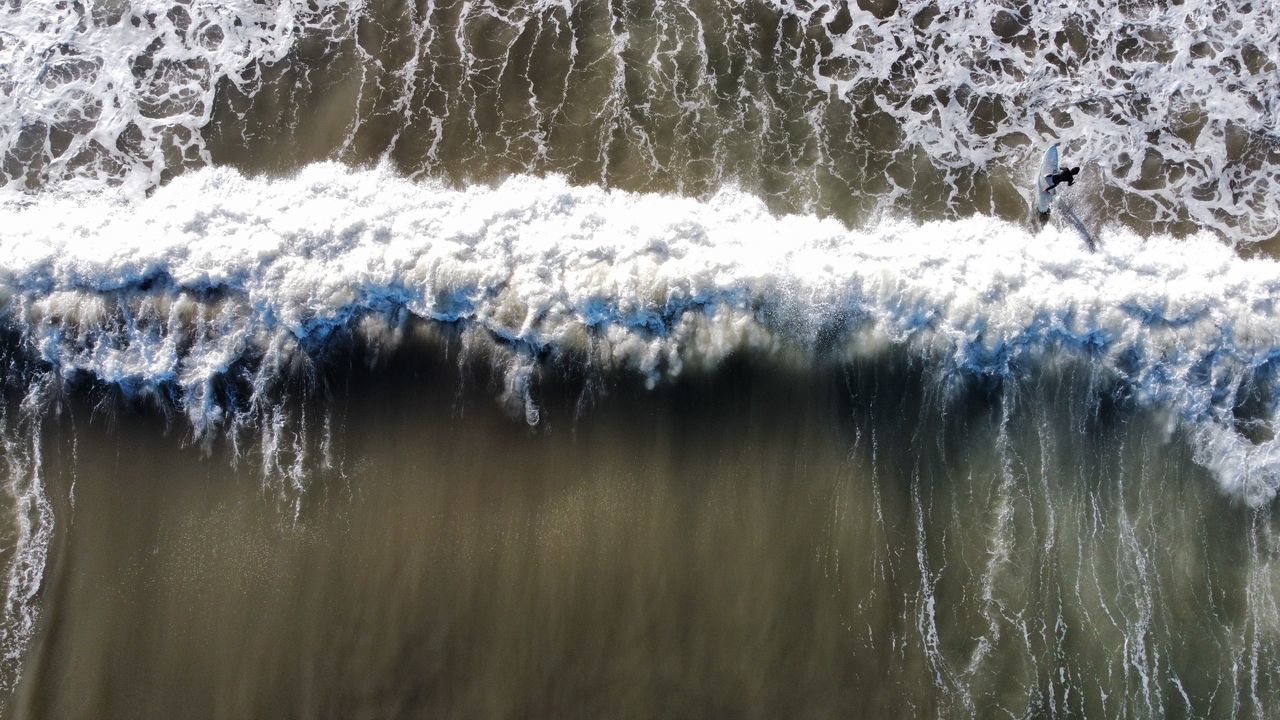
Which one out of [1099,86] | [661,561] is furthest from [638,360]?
[1099,86]

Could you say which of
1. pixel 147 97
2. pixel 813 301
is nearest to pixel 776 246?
pixel 813 301

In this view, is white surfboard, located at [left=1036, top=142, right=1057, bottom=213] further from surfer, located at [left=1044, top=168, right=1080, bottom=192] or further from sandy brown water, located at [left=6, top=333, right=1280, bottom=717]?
sandy brown water, located at [left=6, top=333, right=1280, bottom=717]

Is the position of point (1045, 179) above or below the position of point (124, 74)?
below

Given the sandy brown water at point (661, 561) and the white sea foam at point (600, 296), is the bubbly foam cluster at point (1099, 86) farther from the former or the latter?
the sandy brown water at point (661, 561)

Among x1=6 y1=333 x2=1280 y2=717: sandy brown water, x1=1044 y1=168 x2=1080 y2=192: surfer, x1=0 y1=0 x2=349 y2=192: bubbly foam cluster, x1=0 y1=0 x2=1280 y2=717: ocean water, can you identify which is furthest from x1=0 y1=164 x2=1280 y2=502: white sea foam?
x1=1044 y1=168 x2=1080 y2=192: surfer

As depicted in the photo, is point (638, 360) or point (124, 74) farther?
point (124, 74)

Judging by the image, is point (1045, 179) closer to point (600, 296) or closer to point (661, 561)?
point (600, 296)
